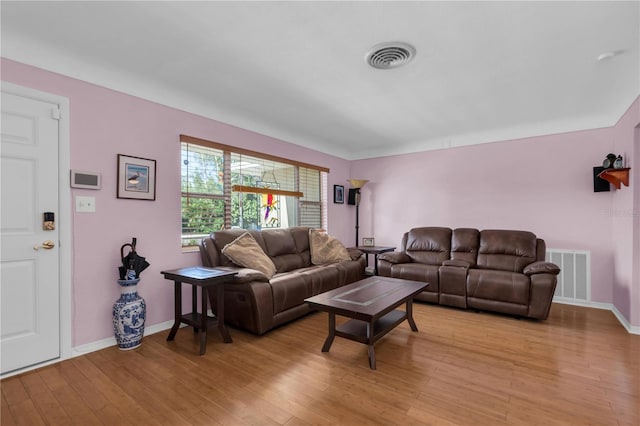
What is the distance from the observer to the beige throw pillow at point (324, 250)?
4426 millimetres

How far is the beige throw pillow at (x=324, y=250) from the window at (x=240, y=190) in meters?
0.66

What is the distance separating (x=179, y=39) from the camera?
2.28 metres

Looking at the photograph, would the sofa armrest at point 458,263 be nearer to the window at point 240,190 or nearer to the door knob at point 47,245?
the window at point 240,190

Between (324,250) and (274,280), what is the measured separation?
1.39 meters

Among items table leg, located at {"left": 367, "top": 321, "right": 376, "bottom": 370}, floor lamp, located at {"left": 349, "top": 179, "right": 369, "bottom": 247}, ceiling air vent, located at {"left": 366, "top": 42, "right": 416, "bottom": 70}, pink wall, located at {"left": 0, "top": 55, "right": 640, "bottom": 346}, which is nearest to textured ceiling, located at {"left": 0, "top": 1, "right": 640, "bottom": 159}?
ceiling air vent, located at {"left": 366, "top": 42, "right": 416, "bottom": 70}

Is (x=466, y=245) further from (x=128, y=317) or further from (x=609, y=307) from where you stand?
(x=128, y=317)

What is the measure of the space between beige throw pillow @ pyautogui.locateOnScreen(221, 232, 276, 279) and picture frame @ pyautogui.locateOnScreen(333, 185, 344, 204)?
2.54 meters

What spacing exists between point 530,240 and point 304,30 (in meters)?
3.81

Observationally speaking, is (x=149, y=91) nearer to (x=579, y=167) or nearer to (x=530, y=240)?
(x=530, y=240)

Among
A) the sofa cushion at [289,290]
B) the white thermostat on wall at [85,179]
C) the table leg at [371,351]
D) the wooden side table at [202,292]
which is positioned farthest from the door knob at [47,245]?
the table leg at [371,351]

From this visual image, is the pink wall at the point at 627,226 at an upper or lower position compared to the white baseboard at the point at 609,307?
upper

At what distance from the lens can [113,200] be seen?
2.83 m

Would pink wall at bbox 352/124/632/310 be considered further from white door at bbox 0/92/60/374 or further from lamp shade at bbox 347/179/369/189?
white door at bbox 0/92/60/374

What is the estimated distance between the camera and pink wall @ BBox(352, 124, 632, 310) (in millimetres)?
3979
